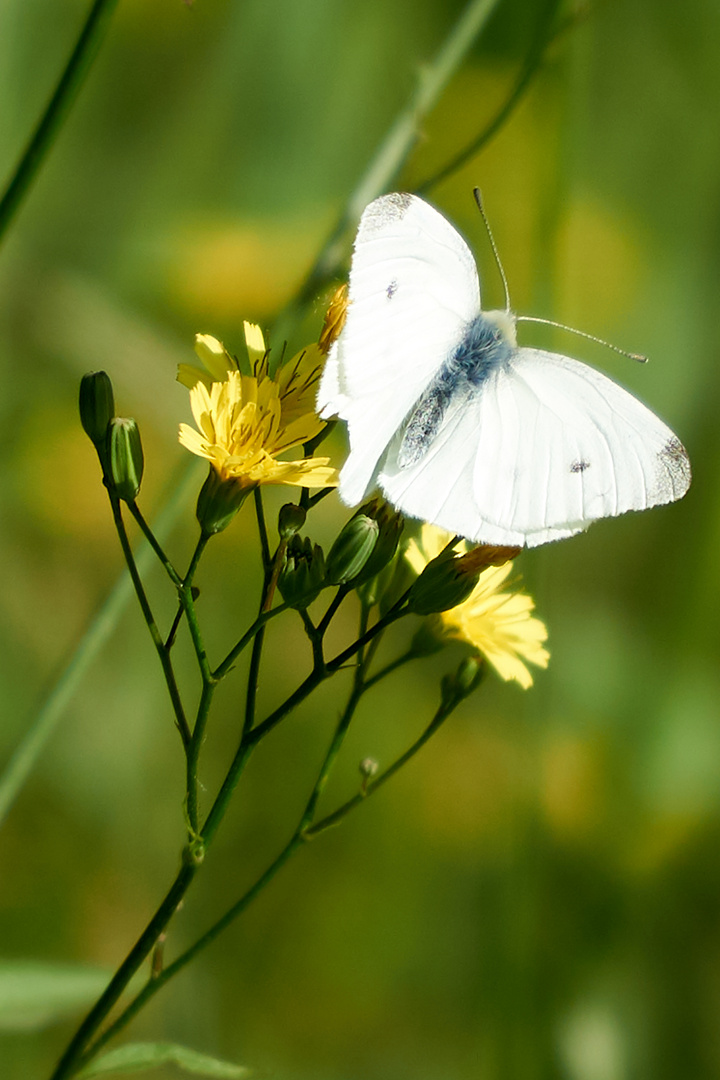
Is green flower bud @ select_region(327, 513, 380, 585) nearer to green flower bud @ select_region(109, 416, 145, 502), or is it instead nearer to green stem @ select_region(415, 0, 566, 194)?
green flower bud @ select_region(109, 416, 145, 502)

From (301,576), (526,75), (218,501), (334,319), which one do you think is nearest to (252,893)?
(301,576)

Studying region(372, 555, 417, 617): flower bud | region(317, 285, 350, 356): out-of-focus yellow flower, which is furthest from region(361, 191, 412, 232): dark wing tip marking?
region(372, 555, 417, 617): flower bud

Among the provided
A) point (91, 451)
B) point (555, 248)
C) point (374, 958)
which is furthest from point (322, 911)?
point (555, 248)

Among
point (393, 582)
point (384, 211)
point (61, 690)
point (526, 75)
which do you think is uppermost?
point (526, 75)

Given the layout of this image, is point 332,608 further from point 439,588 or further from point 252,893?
point 252,893

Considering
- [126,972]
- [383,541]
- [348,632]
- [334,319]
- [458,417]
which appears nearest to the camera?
[126,972]

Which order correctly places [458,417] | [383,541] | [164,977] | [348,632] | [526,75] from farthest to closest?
[348,632]
[526,75]
[458,417]
[383,541]
[164,977]

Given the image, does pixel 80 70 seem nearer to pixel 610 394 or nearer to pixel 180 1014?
pixel 610 394
